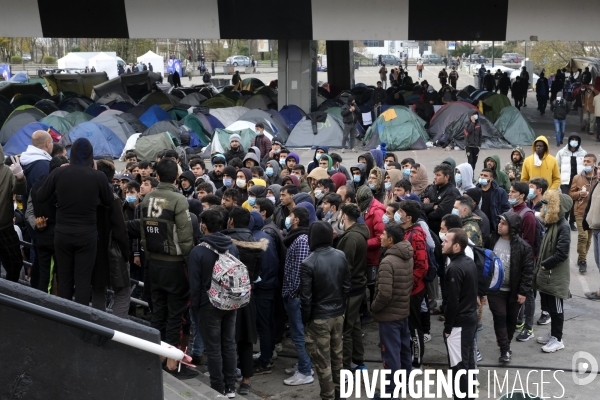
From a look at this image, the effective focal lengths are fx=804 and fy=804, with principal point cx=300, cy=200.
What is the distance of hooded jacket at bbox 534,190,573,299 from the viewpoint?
8.07 meters

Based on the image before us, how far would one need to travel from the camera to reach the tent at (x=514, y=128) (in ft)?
75.4

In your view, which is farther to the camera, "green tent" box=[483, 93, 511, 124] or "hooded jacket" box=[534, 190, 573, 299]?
"green tent" box=[483, 93, 511, 124]

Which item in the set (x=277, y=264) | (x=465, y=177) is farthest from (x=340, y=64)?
(x=277, y=264)

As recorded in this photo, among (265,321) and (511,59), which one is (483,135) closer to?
(265,321)

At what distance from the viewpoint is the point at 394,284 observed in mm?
6840

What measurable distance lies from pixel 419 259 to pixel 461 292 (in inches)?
26.8

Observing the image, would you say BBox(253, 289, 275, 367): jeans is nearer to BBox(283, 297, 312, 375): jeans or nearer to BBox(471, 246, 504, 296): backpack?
BBox(283, 297, 312, 375): jeans

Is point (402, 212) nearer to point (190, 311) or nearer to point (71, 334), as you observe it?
point (190, 311)

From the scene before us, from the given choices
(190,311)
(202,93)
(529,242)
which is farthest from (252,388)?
(202,93)

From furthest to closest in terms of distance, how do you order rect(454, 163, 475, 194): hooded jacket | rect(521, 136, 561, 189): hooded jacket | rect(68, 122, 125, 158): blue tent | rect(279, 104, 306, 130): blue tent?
rect(279, 104, 306, 130): blue tent < rect(68, 122, 125, 158): blue tent < rect(521, 136, 561, 189): hooded jacket < rect(454, 163, 475, 194): hooded jacket

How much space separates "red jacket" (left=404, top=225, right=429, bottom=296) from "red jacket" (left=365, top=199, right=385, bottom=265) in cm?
64

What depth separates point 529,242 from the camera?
8414 millimetres

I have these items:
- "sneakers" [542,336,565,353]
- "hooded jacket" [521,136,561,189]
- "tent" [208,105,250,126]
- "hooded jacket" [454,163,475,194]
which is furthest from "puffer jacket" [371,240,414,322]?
"tent" [208,105,250,126]

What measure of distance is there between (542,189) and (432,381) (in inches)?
115
